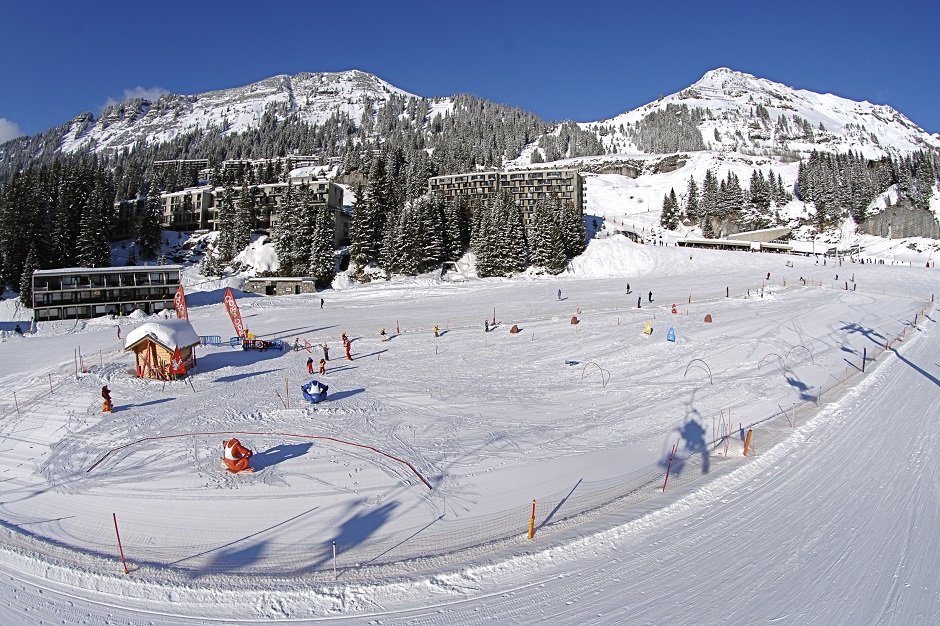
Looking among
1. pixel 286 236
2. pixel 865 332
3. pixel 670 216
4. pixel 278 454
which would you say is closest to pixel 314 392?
pixel 278 454

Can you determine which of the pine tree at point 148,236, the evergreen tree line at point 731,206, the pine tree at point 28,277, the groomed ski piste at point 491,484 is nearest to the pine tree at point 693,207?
the evergreen tree line at point 731,206

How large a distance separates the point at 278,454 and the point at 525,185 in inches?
3164

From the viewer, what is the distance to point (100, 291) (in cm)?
4697

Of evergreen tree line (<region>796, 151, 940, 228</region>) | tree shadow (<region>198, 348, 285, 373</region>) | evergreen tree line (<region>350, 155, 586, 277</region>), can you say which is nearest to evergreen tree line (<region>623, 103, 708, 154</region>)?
evergreen tree line (<region>796, 151, 940, 228</region>)

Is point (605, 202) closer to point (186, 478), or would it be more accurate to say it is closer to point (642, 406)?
point (642, 406)

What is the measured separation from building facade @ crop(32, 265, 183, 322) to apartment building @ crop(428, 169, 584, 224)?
49126 millimetres

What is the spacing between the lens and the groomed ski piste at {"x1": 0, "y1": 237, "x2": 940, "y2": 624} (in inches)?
307

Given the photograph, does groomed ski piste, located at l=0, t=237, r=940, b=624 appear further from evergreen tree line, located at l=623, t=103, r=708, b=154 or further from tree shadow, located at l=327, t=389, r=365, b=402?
evergreen tree line, located at l=623, t=103, r=708, b=154

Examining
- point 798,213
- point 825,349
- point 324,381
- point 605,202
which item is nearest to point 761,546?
point 324,381

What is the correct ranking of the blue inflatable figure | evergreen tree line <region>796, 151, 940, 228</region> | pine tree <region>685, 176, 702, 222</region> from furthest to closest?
pine tree <region>685, 176, 702, 222</region> → evergreen tree line <region>796, 151, 940, 228</region> → the blue inflatable figure

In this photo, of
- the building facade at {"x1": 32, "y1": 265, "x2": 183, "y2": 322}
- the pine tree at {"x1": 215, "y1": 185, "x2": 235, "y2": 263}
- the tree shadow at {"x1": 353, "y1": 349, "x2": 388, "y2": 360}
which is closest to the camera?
the tree shadow at {"x1": 353, "y1": 349, "x2": 388, "y2": 360}

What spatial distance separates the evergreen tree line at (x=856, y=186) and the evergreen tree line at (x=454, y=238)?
5481cm

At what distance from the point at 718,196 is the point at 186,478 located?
326ft

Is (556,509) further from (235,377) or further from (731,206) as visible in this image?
(731,206)
